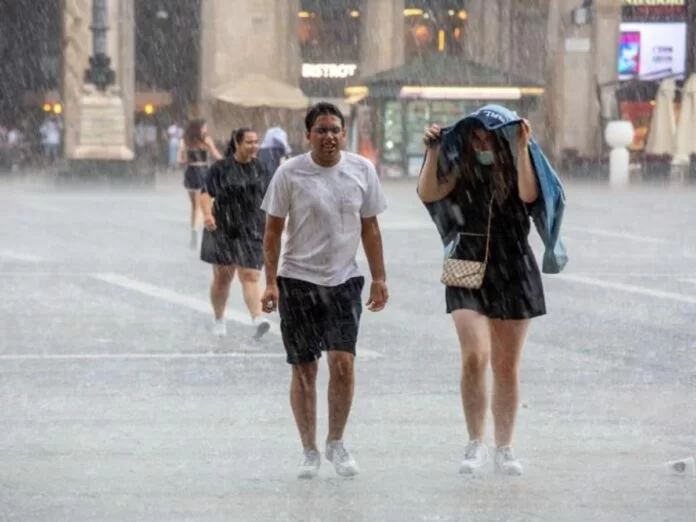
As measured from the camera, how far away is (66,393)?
11578 millimetres

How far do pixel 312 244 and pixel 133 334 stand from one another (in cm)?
635

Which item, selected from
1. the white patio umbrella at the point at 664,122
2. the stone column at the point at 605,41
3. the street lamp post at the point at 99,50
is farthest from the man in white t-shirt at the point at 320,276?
the stone column at the point at 605,41

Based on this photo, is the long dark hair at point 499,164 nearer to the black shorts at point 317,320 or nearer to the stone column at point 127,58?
the black shorts at point 317,320

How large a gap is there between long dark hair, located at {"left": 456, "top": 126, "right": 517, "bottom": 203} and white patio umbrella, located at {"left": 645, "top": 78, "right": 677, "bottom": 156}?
36215 mm

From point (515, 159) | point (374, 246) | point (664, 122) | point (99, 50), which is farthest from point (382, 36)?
point (515, 159)

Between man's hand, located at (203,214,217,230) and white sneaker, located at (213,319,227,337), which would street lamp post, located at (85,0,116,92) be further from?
white sneaker, located at (213,319,227,337)

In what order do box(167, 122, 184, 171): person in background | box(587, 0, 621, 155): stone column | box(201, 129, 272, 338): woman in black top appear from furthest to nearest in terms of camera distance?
box(167, 122, 184, 171): person in background, box(587, 0, 621, 155): stone column, box(201, 129, 272, 338): woman in black top

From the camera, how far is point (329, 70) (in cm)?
5850

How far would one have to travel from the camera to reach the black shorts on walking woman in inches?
549

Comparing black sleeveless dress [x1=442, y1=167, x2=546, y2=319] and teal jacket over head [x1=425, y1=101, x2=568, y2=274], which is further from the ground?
teal jacket over head [x1=425, y1=101, x2=568, y2=274]

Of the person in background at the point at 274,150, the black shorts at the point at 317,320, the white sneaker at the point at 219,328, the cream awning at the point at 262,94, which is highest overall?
the black shorts at the point at 317,320

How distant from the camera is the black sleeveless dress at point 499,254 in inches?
337

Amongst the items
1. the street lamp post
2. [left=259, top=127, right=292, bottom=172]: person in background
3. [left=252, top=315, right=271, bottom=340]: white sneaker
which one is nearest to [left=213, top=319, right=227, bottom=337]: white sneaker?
[left=252, top=315, right=271, bottom=340]: white sneaker

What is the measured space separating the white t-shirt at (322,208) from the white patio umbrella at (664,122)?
119 feet
